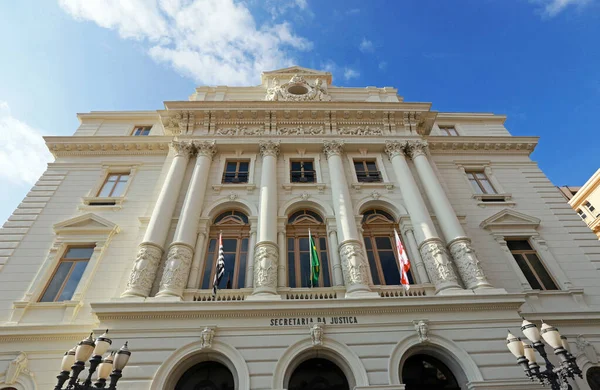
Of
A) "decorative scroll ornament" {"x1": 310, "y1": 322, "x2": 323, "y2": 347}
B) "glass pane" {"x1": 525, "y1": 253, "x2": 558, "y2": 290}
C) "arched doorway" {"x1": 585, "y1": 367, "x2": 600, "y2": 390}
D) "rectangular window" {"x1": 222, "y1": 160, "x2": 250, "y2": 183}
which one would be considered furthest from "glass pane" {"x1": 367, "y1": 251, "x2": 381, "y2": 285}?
"arched doorway" {"x1": 585, "y1": 367, "x2": 600, "y2": 390}

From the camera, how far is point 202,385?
10828 millimetres

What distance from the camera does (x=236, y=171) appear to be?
17969mm

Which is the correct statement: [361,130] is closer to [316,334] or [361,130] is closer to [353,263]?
[353,263]

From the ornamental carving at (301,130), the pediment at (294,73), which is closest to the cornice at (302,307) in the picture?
the ornamental carving at (301,130)

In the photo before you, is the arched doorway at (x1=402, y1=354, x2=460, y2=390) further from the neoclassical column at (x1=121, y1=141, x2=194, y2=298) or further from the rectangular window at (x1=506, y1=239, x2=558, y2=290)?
the neoclassical column at (x1=121, y1=141, x2=194, y2=298)

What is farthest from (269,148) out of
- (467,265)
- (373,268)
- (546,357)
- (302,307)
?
(546,357)

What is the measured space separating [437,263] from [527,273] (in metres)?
4.87

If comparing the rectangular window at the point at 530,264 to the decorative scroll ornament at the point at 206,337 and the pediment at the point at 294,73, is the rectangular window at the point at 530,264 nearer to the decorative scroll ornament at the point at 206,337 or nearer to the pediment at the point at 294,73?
the decorative scroll ornament at the point at 206,337

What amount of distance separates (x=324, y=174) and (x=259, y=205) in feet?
13.2

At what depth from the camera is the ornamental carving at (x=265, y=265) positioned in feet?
40.5

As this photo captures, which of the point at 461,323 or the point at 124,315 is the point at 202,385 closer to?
the point at 124,315

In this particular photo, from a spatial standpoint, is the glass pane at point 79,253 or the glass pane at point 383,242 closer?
the glass pane at point 79,253

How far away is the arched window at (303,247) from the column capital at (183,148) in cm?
664

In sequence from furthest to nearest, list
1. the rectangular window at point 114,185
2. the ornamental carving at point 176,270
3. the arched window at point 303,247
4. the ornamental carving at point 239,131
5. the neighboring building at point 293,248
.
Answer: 1. the ornamental carving at point 239,131
2. the rectangular window at point 114,185
3. the arched window at point 303,247
4. the ornamental carving at point 176,270
5. the neighboring building at point 293,248
